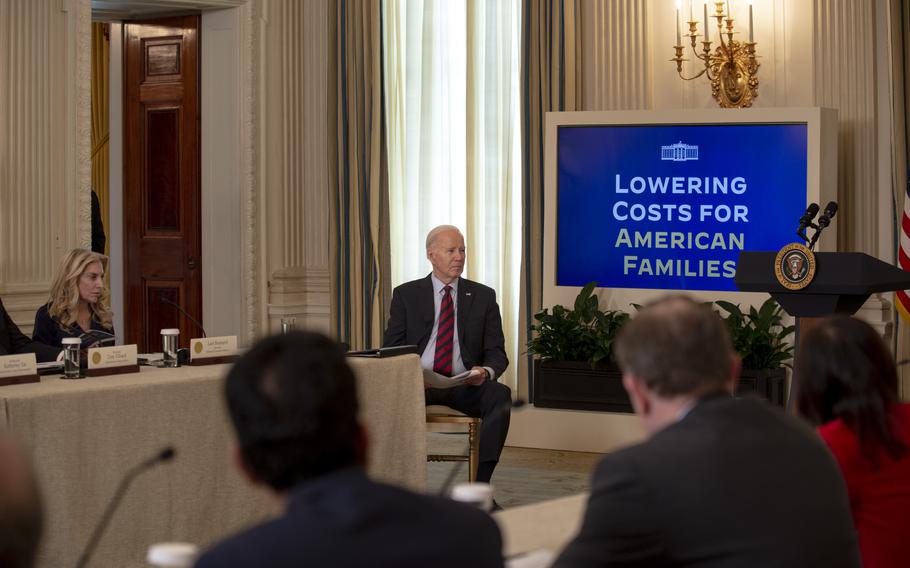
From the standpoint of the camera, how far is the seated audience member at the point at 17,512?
1.04 meters

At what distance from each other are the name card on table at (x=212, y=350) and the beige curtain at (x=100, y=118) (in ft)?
19.1

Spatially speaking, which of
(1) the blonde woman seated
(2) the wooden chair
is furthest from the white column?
(2) the wooden chair

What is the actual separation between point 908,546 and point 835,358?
14.0 inches

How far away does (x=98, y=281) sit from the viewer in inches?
193

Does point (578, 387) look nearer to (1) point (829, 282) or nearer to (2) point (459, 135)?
(2) point (459, 135)

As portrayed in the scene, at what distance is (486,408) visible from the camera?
5.21 metres

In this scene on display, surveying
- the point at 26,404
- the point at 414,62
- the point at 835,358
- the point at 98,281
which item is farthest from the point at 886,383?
the point at 414,62

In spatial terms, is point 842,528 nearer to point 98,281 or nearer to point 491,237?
point 98,281

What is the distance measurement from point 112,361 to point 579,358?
3110 mm

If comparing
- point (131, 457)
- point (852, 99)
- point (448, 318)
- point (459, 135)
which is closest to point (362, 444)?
point (131, 457)

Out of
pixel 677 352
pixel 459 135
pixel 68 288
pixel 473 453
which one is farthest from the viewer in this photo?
pixel 459 135

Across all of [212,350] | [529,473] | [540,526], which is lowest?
[529,473]

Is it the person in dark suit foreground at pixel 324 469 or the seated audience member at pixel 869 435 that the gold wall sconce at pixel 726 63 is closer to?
the seated audience member at pixel 869 435

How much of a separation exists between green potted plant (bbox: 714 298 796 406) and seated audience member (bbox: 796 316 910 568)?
3.94 m
